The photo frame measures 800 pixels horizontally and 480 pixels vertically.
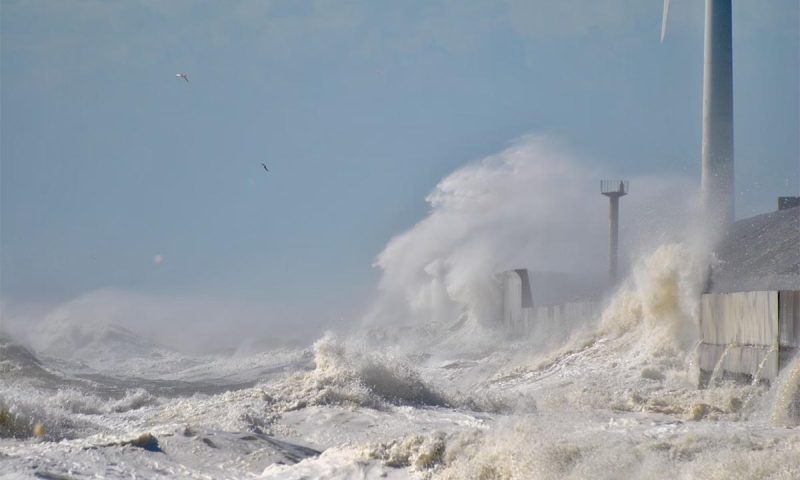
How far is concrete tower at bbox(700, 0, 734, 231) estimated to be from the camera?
114 feet

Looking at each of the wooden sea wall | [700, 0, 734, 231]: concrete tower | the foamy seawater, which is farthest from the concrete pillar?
the wooden sea wall

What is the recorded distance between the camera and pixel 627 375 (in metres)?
19.4

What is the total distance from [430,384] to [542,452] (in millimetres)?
9051

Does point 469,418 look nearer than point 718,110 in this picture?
Yes

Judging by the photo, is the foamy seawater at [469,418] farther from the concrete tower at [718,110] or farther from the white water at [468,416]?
the concrete tower at [718,110]

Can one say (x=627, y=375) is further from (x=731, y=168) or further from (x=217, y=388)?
(x=731, y=168)

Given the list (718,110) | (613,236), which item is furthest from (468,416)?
(613,236)

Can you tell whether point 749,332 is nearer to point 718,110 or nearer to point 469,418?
point 469,418

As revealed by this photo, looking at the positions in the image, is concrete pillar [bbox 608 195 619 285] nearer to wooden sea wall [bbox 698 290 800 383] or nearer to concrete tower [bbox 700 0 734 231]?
concrete tower [bbox 700 0 734 231]

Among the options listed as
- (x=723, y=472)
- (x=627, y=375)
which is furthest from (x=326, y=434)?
(x=627, y=375)

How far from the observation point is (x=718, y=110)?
34.9 metres

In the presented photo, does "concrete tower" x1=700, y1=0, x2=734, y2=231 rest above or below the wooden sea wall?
above

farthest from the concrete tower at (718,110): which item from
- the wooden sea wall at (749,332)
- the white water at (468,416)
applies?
the wooden sea wall at (749,332)

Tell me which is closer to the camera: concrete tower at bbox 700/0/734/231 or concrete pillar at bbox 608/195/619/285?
concrete tower at bbox 700/0/734/231
